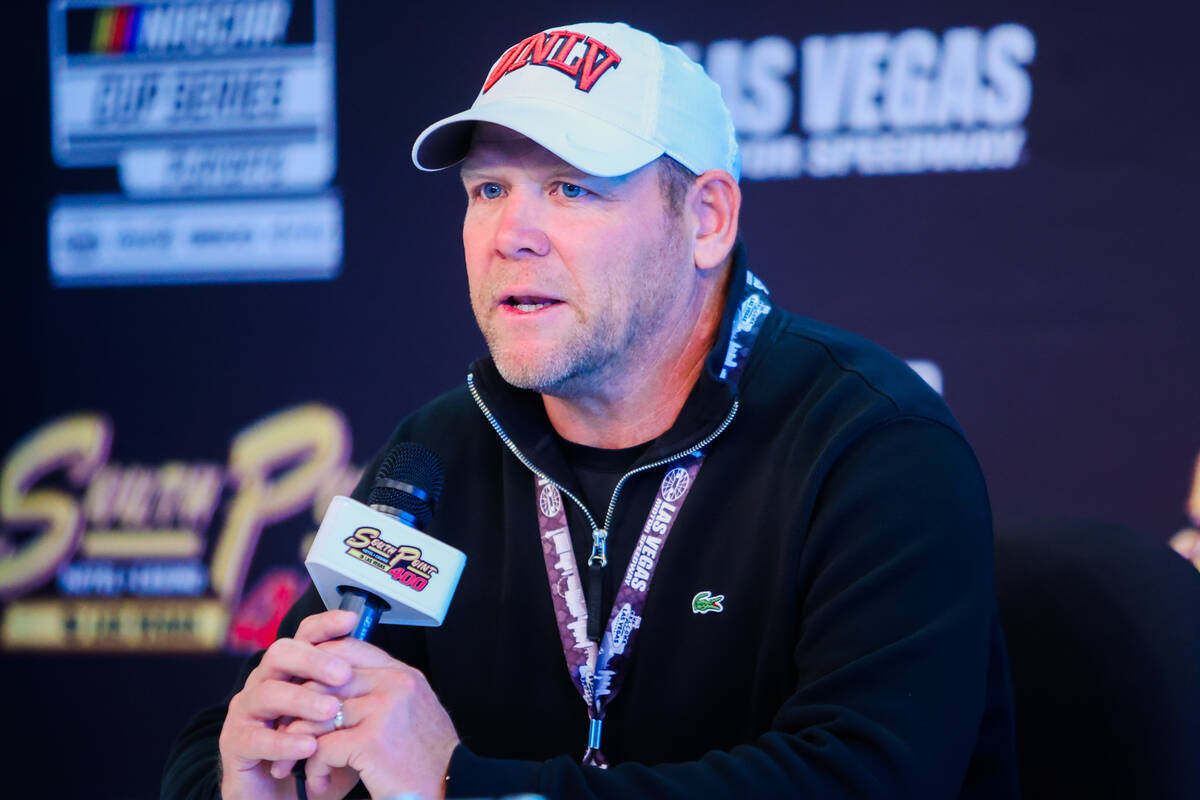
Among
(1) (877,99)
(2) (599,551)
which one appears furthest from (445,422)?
(1) (877,99)

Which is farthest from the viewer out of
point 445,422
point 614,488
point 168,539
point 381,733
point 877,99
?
point 168,539

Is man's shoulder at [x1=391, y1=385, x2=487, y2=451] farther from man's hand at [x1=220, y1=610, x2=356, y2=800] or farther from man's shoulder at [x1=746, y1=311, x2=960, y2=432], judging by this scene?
man's hand at [x1=220, y1=610, x2=356, y2=800]

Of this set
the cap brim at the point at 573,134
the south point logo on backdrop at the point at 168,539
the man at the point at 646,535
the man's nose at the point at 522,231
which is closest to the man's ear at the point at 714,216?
the man at the point at 646,535

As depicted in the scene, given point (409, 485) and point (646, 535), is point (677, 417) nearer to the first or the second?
point (646, 535)

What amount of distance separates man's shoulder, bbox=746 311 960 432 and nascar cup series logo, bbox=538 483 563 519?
0.86ft

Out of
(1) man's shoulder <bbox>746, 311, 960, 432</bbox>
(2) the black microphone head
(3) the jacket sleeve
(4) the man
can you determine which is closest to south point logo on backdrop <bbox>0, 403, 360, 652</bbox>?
(4) the man

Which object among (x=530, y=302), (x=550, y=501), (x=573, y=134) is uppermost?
(x=573, y=134)

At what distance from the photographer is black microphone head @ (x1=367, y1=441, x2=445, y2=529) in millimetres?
1094

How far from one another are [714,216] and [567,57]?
0.26 metres

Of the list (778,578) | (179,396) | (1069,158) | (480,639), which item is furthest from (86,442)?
(1069,158)

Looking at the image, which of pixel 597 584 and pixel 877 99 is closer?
pixel 597 584

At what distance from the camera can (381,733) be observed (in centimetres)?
102

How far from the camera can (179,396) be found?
9.02 feet

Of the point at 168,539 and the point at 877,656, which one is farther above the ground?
the point at 877,656
